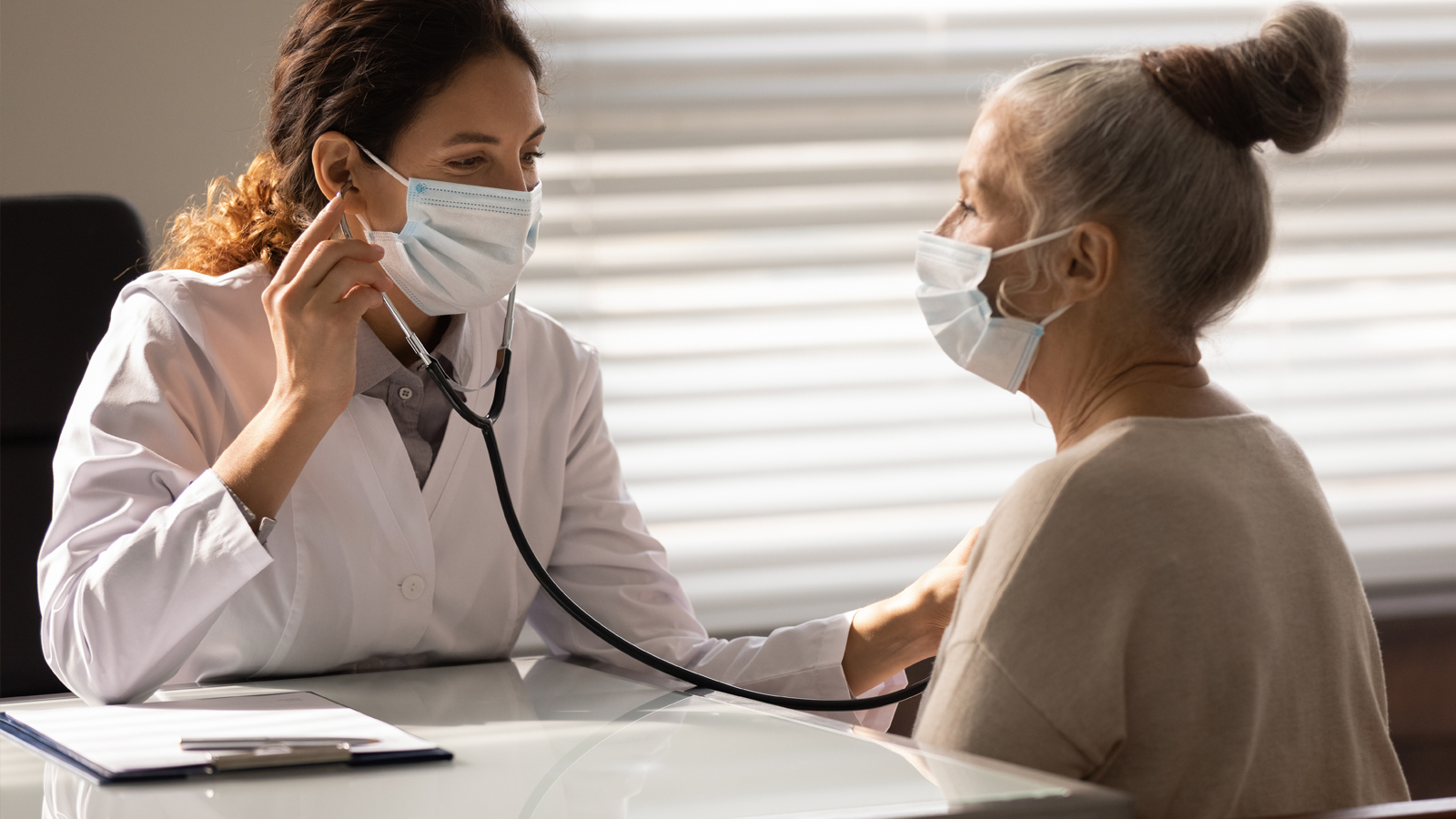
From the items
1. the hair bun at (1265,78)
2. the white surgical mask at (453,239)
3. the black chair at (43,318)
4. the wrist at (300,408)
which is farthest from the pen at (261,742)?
the black chair at (43,318)

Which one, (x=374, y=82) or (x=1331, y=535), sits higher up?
(x=374, y=82)

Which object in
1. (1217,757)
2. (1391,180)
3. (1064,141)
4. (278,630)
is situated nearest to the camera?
A: (1217,757)

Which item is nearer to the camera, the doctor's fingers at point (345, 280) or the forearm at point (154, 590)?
the forearm at point (154, 590)

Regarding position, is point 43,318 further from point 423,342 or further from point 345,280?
point 345,280

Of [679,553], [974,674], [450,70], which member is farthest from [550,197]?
[974,674]

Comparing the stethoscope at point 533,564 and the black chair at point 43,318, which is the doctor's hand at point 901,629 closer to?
the stethoscope at point 533,564

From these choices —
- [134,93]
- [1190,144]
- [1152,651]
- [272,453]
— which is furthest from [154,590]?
[134,93]

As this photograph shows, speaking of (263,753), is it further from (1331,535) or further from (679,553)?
(679,553)

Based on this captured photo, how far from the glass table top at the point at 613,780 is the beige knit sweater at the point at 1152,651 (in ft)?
0.20

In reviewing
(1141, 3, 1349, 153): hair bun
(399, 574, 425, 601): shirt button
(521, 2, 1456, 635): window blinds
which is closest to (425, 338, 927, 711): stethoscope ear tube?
(399, 574, 425, 601): shirt button

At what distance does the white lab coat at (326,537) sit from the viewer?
47.4 inches

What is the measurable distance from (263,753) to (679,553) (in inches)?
57.5

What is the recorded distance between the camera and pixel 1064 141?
1066 millimetres

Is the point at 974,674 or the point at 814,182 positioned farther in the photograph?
the point at 814,182
